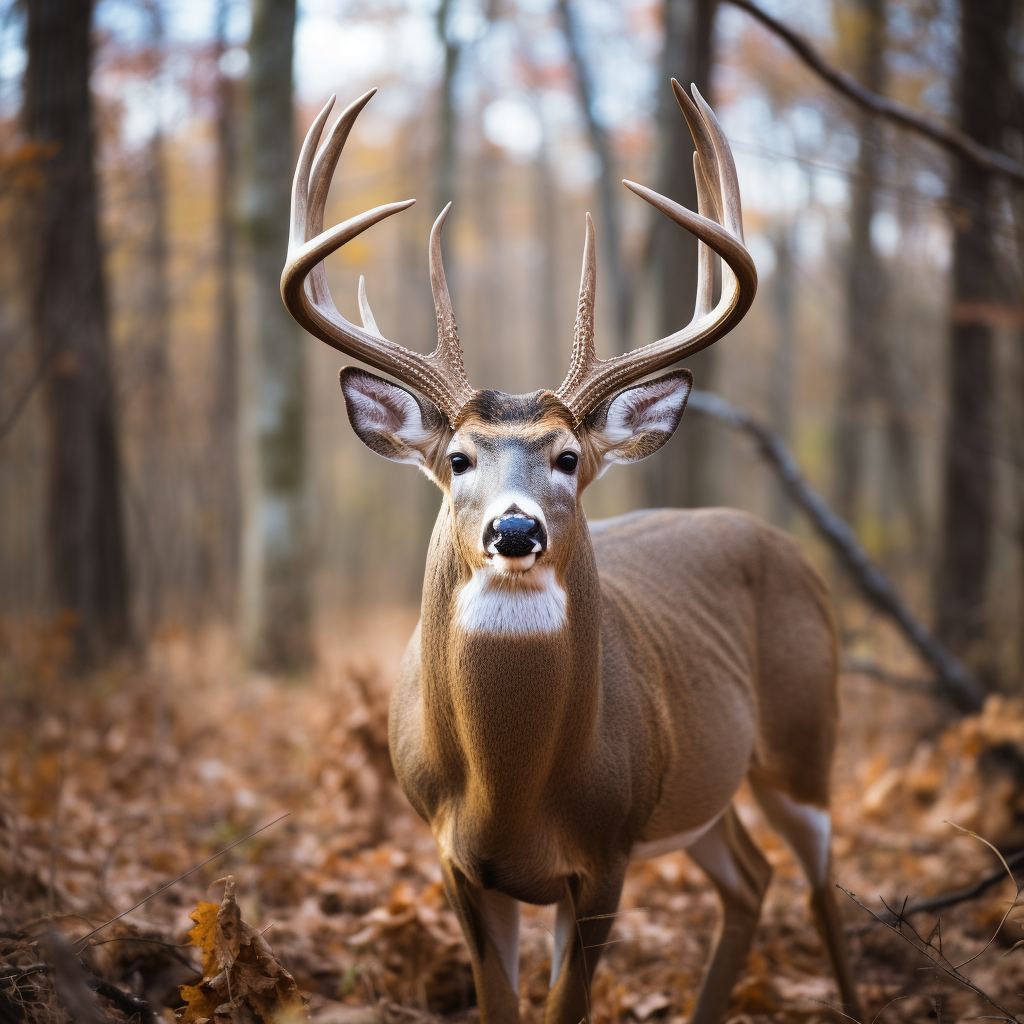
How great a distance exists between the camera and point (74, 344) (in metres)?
8.56

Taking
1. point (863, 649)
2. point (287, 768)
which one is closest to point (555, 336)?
point (863, 649)

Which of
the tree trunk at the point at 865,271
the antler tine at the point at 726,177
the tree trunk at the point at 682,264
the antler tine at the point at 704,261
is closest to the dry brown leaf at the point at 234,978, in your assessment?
the antler tine at the point at 704,261

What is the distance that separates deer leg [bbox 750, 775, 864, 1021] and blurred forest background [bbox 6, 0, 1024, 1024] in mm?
215

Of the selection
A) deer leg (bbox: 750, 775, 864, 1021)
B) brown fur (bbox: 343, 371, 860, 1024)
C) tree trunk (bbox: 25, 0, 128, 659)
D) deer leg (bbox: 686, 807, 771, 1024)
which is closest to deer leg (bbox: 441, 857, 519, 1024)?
brown fur (bbox: 343, 371, 860, 1024)

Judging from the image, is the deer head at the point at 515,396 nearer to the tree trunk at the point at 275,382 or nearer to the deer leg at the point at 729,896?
the deer leg at the point at 729,896

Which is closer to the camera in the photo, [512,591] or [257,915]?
[512,591]

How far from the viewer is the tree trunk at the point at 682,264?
653cm

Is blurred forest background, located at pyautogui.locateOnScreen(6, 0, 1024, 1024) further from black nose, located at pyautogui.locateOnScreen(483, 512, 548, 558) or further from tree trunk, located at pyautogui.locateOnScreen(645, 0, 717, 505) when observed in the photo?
black nose, located at pyautogui.locateOnScreen(483, 512, 548, 558)

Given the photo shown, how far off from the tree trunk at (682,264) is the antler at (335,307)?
3.65 meters

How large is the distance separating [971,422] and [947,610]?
178cm

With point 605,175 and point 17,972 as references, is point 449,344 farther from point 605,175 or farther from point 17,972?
point 605,175

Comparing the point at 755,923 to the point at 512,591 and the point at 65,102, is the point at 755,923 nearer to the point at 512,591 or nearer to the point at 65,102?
the point at 512,591

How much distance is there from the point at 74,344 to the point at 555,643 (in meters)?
7.39

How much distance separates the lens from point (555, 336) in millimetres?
A: 25281
